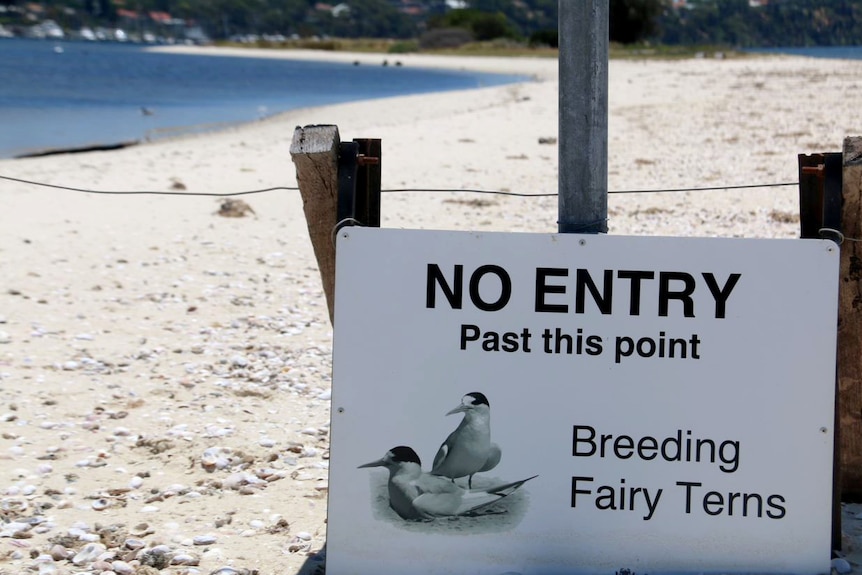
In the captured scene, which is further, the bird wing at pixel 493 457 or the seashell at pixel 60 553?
the seashell at pixel 60 553

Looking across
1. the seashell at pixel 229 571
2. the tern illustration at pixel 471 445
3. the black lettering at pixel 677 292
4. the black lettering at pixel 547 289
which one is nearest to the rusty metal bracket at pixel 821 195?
the black lettering at pixel 677 292

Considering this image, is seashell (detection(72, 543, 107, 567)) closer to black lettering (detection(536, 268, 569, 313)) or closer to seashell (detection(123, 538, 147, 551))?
seashell (detection(123, 538, 147, 551))

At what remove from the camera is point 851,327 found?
11.5 ft

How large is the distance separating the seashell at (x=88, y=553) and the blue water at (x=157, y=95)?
19994 millimetres

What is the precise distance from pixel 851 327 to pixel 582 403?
3.57 ft

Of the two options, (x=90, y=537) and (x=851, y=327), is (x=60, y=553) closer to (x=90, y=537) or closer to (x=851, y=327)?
(x=90, y=537)

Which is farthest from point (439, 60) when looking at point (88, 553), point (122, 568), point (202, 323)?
point (122, 568)

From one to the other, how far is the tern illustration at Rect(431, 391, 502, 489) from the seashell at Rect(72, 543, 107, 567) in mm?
1411

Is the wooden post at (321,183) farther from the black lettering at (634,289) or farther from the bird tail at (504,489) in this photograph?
the black lettering at (634,289)

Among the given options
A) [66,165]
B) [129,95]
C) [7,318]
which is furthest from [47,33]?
[7,318]

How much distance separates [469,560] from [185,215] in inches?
355

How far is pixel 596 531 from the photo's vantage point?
10.5 feet

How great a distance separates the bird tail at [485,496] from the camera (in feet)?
10.5

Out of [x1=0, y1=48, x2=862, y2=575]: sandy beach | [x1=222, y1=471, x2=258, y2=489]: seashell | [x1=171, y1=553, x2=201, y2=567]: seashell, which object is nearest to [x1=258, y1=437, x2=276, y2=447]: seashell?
[x1=0, y1=48, x2=862, y2=575]: sandy beach
